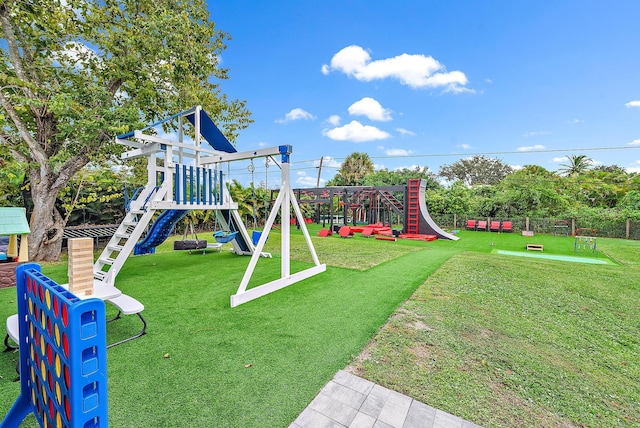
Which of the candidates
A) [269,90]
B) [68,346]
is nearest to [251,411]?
[68,346]

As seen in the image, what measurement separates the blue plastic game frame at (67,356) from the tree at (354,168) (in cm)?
2909

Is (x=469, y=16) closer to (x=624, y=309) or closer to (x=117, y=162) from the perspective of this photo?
(x=624, y=309)

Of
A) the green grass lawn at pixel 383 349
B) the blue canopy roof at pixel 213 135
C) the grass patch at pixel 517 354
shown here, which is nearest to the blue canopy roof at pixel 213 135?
Result: the blue canopy roof at pixel 213 135

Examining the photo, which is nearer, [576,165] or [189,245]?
[189,245]

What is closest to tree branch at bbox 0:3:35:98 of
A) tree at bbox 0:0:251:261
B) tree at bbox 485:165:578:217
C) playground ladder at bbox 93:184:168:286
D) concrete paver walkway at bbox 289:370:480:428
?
tree at bbox 0:0:251:261

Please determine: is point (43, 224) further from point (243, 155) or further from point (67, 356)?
point (67, 356)

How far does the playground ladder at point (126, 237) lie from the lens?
495 centimetres

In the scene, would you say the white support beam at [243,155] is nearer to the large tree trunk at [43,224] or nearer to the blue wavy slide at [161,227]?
the blue wavy slide at [161,227]

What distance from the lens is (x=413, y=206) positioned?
14.3 meters

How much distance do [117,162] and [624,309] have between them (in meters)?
12.1

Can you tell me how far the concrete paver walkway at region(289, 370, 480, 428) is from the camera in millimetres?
1868

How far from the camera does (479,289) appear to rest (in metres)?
4.98

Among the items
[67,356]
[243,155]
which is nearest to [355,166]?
[243,155]

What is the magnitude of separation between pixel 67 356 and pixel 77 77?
948 centimetres
